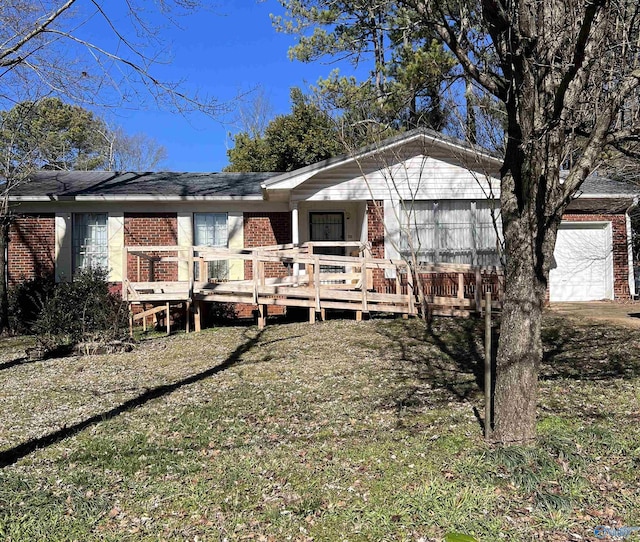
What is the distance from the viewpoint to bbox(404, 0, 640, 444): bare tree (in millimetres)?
4090

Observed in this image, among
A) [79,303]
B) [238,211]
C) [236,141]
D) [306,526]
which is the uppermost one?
[236,141]

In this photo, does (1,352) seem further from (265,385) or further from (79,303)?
(265,385)

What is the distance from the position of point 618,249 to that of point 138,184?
42.0ft

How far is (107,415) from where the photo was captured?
5.53 m

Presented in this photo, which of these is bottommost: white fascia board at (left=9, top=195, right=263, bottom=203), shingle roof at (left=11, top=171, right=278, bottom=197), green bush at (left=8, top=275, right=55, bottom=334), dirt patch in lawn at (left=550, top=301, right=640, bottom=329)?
dirt patch in lawn at (left=550, top=301, right=640, bottom=329)

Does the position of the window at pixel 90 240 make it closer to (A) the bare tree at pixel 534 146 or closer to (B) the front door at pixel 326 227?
(B) the front door at pixel 326 227

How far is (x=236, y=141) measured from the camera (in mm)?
27328

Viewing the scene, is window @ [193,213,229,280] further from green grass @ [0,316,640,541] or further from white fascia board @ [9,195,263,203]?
green grass @ [0,316,640,541]

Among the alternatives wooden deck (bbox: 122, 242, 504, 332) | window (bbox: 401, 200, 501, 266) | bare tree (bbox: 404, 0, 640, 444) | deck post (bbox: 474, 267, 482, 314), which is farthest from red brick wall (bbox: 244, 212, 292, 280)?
bare tree (bbox: 404, 0, 640, 444)

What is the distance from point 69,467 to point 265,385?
2.62 metres

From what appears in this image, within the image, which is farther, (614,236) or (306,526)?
(614,236)

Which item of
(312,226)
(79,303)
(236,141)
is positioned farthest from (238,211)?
(236,141)

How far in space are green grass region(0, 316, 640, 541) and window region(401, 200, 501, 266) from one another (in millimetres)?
4991

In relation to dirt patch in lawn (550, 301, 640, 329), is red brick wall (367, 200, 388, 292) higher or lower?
higher
